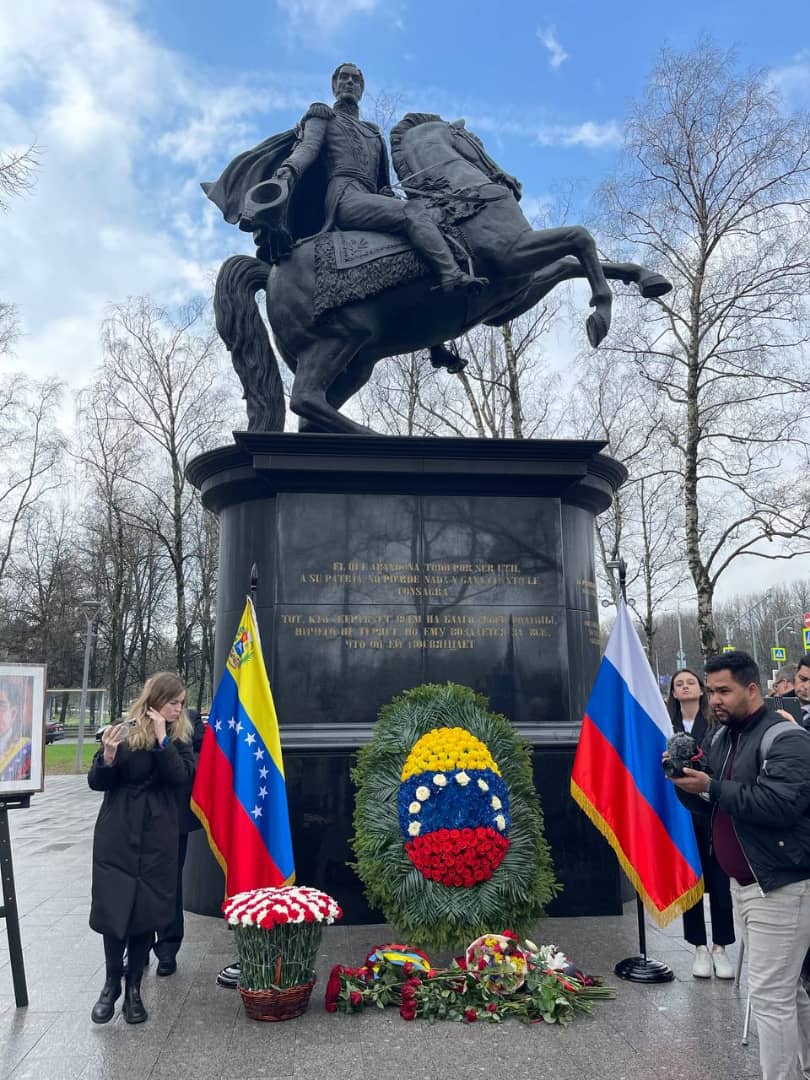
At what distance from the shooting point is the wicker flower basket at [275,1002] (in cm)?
466

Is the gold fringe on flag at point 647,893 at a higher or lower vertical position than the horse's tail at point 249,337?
lower

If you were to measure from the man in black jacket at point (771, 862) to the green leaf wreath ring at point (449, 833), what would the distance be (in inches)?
83.1

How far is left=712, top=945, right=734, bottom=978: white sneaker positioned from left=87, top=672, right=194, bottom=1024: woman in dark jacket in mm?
3496

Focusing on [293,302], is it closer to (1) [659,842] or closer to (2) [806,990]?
(1) [659,842]

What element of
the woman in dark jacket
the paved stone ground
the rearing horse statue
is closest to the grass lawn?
the rearing horse statue

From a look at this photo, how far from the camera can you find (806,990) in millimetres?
4066

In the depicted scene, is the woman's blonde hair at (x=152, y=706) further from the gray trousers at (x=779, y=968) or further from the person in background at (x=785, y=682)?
the person in background at (x=785, y=682)

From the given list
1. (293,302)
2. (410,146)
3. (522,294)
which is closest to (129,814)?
(293,302)

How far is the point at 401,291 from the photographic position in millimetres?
7965

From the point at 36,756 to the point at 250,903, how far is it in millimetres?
1698

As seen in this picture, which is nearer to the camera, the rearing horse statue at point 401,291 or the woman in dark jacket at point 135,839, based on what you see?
the woman in dark jacket at point 135,839

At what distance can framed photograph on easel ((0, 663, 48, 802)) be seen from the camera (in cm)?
520

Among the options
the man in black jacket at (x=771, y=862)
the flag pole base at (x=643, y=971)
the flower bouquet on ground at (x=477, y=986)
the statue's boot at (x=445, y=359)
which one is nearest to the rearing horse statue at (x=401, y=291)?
the statue's boot at (x=445, y=359)

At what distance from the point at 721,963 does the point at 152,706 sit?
402cm
